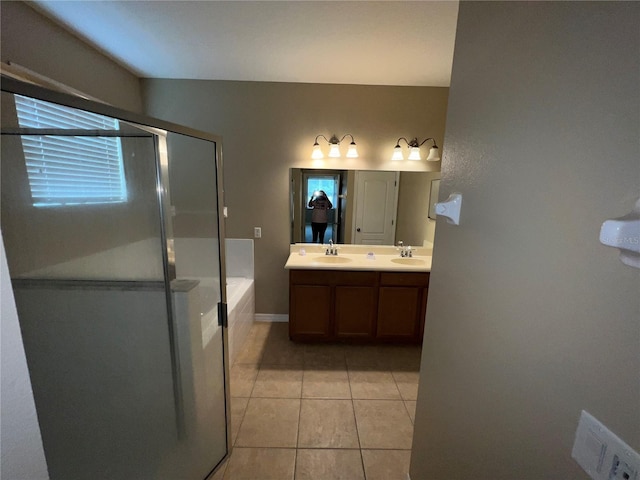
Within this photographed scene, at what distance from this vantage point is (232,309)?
239cm

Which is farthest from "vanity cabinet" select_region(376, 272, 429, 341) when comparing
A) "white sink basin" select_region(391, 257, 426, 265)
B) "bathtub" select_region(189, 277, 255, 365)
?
"bathtub" select_region(189, 277, 255, 365)

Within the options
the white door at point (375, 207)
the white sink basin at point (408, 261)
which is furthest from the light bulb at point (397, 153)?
the white sink basin at point (408, 261)

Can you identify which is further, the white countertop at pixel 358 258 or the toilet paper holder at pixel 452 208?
the white countertop at pixel 358 258

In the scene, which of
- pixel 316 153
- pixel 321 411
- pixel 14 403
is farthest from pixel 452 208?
pixel 316 153

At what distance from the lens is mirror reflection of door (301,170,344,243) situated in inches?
113

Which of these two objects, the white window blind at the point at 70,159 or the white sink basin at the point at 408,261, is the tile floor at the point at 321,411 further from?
the white window blind at the point at 70,159

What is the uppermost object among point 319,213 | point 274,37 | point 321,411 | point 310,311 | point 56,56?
point 274,37

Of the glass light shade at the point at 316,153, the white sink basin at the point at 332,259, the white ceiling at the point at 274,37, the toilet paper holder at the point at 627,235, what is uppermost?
the white ceiling at the point at 274,37

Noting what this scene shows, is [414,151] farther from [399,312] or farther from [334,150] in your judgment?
[399,312]

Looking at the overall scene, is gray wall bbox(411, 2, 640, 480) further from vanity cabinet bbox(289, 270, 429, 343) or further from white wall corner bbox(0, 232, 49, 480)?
vanity cabinet bbox(289, 270, 429, 343)

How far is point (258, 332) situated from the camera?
2943 millimetres

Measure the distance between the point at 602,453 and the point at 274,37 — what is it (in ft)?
8.06

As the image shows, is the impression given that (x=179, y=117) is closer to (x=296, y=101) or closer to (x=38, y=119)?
(x=296, y=101)

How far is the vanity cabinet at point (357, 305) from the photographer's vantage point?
253cm
